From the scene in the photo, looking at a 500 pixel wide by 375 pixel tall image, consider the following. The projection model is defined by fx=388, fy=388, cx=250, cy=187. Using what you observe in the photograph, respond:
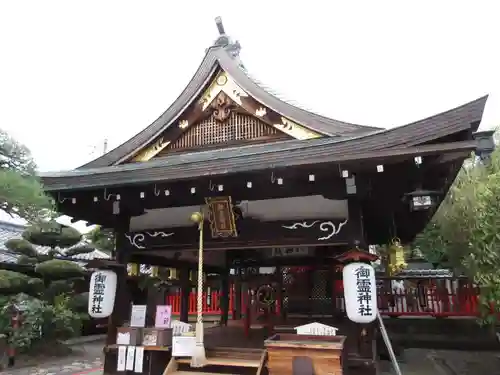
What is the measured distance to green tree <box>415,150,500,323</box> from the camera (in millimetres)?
7246

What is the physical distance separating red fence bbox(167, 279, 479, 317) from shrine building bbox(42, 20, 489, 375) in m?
1.61

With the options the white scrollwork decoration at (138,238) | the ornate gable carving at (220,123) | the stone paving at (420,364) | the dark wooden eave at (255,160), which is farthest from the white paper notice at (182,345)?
the ornate gable carving at (220,123)

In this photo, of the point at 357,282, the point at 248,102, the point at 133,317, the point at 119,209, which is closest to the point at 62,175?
the point at 119,209

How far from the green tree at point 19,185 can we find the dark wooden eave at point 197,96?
1.34 metres

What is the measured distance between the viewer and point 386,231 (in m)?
10.0

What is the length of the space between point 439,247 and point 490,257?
5.61 m

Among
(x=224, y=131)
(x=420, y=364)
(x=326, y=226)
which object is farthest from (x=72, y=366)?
(x=420, y=364)

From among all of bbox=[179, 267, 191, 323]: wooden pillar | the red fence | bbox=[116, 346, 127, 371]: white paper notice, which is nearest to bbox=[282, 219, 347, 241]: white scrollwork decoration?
bbox=[116, 346, 127, 371]: white paper notice

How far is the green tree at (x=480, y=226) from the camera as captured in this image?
7246 mm

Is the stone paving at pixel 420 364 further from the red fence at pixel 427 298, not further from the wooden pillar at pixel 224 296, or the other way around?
the wooden pillar at pixel 224 296

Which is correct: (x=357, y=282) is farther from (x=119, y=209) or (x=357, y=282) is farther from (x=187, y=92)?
(x=187, y=92)

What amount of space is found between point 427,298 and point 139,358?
758cm

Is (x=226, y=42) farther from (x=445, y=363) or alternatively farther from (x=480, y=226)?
(x=445, y=363)

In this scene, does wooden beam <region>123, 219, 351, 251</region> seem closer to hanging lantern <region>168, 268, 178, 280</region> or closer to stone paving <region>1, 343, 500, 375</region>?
hanging lantern <region>168, 268, 178, 280</region>
